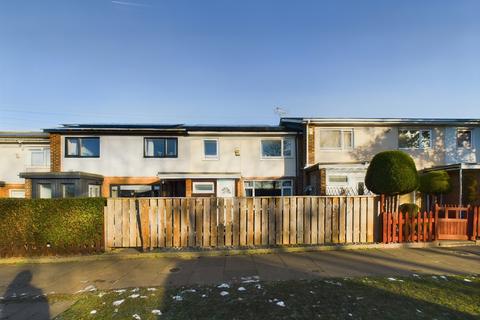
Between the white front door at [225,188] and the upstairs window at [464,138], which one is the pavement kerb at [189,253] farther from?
the upstairs window at [464,138]

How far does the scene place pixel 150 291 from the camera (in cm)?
541

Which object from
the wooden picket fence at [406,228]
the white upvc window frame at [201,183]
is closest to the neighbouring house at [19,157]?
the white upvc window frame at [201,183]

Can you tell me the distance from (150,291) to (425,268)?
19.5 feet

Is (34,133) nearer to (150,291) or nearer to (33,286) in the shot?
(33,286)

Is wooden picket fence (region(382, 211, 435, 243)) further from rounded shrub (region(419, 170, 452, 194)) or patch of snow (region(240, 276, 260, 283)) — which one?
rounded shrub (region(419, 170, 452, 194))

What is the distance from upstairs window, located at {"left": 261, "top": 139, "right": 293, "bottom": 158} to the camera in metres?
17.0

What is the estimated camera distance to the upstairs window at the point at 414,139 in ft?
54.5

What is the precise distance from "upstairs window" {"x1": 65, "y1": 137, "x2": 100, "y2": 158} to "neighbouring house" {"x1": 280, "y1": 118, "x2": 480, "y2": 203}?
10905 millimetres

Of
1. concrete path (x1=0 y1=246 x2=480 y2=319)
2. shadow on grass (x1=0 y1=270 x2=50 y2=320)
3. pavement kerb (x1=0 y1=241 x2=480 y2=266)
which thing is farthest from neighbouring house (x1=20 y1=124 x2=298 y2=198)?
shadow on grass (x1=0 y1=270 x2=50 y2=320)

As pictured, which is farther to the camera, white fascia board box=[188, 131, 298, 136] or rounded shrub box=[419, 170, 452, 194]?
A: white fascia board box=[188, 131, 298, 136]

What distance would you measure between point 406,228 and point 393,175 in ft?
5.40

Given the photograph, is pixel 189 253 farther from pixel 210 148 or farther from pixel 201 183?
pixel 210 148

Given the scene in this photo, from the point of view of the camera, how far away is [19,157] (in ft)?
55.9

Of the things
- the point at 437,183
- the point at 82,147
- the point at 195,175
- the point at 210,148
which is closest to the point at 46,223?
the point at 195,175
